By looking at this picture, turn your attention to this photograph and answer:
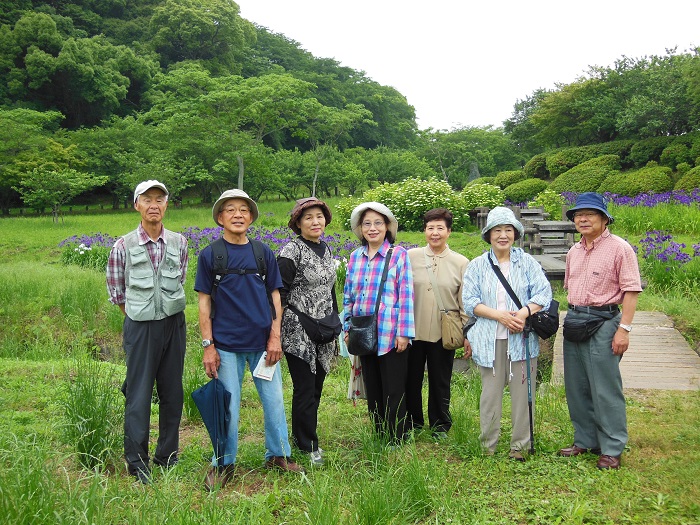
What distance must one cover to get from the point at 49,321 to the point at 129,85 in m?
25.0

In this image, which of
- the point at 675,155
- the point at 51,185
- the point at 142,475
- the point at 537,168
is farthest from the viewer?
the point at 537,168

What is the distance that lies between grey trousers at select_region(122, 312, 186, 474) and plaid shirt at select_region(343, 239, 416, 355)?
1.11m

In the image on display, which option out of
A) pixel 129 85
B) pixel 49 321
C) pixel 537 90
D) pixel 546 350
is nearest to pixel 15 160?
pixel 129 85

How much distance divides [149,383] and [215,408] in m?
0.44

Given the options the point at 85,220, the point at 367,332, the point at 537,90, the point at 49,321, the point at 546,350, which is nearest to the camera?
the point at 367,332

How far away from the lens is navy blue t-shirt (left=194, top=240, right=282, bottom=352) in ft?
10.8

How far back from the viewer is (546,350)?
6.00 meters

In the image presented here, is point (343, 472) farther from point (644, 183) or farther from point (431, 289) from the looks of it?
point (644, 183)

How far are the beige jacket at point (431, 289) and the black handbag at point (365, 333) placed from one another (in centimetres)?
36

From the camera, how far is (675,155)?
17.5 meters

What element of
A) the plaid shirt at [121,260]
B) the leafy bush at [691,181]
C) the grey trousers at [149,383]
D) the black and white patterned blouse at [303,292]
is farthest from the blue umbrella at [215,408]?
the leafy bush at [691,181]

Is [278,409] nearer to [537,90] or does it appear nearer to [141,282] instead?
[141,282]

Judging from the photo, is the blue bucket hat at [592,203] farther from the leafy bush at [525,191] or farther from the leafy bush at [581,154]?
the leafy bush at [581,154]

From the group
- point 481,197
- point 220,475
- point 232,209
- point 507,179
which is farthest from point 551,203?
point 220,475
